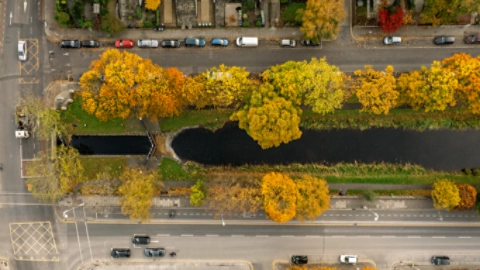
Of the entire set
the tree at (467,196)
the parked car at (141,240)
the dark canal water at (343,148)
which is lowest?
the parked car at (141,240)

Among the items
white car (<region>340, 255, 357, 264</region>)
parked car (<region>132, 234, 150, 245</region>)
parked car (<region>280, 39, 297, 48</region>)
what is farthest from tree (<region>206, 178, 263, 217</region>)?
parked car (<region>280, 39, 297, 48</region>)

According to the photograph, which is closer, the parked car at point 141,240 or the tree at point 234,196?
the tree at point 234,196

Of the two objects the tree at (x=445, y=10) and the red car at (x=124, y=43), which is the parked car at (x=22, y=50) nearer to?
the red car at (x=124, y=43)

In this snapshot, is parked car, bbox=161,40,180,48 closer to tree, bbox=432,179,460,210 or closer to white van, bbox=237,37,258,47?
white van, bbox=237,37,258,47

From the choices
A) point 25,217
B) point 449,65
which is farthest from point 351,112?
point 25,217

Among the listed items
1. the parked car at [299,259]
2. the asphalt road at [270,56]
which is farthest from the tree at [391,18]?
the parked car at [299,259]

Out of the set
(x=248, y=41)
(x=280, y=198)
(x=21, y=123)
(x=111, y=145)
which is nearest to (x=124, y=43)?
(x=111, y=145)
